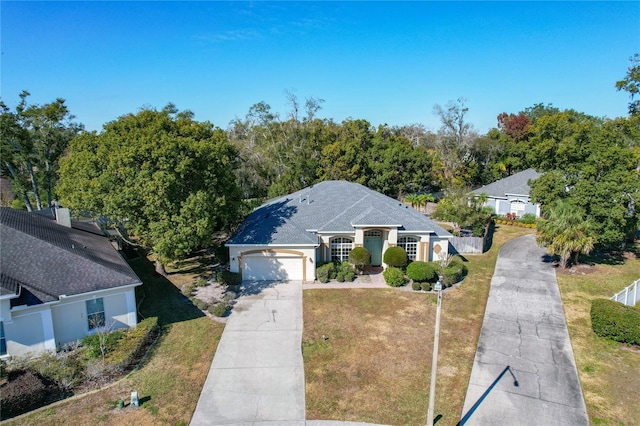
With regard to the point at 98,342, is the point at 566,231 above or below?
above

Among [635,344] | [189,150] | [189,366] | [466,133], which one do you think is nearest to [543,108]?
[466,133]

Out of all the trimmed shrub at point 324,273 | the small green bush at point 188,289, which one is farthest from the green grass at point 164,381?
the trimmed shrub at point 324,273

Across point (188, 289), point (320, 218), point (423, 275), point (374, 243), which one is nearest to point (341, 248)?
point (374, 243)

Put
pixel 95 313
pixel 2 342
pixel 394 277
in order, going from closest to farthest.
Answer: pixel 2 342 → pixel 95 313 → pixel 394 277

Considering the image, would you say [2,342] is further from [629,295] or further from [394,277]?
[629,295]

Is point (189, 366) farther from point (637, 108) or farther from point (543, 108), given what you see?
point (543, 108)

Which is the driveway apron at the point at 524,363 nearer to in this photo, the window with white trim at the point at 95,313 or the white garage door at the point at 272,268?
the white garage door at the point at 272,268

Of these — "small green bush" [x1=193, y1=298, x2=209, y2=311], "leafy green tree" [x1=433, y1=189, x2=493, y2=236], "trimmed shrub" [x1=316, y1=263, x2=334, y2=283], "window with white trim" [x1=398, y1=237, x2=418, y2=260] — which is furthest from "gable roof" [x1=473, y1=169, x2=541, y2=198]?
"small green bush" [x1=193, y1=298, x2=209, y2=311]
